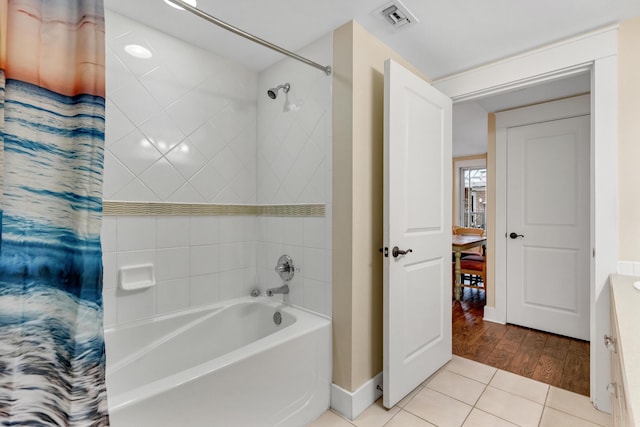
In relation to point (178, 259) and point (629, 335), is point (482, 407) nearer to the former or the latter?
point (629, 335)

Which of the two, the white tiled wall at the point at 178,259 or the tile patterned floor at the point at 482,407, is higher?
the white tiled wall at the point at 178,259

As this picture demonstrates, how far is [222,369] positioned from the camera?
128 cm

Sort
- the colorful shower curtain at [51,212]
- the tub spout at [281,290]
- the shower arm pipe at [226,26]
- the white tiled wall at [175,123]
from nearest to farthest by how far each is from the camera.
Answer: the colorful shower curtain at [51,212] → the shower arm pipe at [226,26] → the white tiled wall at [175,123] → the tub spout at [281,290]

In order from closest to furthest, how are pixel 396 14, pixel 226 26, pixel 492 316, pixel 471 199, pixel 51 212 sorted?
pixel 51 212 → pixel 226 26 → pixel 396 14 → pixel 492 316 → pixel 471 199

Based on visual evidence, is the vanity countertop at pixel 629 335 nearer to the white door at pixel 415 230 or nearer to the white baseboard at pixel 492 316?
the white door at pixel 415 230

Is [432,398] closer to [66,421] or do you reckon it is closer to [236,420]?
[236,420]

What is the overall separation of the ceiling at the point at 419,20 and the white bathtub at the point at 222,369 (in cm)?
173

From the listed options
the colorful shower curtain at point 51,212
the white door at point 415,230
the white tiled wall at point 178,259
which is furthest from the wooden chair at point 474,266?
the colorful shower curtain at point 51,212

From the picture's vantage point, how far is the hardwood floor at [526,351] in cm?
213

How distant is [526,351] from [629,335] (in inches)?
79.1

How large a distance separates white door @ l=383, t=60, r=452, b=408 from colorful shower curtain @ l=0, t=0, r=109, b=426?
133 cm

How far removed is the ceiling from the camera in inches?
64.2

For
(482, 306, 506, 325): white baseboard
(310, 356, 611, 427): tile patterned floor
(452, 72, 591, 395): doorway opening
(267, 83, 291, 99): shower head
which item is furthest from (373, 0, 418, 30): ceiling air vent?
(482, 306, 506, 325): white baseboard

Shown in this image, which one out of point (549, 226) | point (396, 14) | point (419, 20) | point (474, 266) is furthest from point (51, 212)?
point (474, 266)
